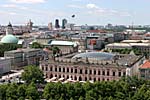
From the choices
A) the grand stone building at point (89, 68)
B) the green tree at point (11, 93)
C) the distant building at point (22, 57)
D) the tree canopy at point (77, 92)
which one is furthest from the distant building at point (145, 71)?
the distant building at point (22, 57)

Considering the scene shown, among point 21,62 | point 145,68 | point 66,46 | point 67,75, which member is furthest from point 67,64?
point 66,46

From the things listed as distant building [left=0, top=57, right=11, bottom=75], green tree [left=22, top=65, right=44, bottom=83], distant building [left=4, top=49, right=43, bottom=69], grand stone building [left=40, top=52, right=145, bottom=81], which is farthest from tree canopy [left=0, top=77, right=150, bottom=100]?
distant building [left=4, top=49, right=43, bottom=69]

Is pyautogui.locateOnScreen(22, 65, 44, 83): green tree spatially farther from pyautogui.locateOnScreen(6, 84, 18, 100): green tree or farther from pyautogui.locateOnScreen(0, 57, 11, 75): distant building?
pyautogui.locateOnScreen(0, 57, 11, 75): distant building

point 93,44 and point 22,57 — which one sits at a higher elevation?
point 22,57

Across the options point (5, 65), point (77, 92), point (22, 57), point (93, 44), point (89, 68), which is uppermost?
point (77, 92)

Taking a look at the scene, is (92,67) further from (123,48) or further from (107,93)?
(123,48)

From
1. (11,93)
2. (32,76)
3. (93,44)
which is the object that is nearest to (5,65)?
(32,76)

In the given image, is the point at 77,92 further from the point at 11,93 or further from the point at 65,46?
the point at 65,46

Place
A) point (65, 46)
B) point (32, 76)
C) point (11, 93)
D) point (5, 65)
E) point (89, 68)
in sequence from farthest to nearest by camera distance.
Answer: point (65, 46) → point (5, 65) → point (89, 68) → point (32, 76) → point (11, 93)
